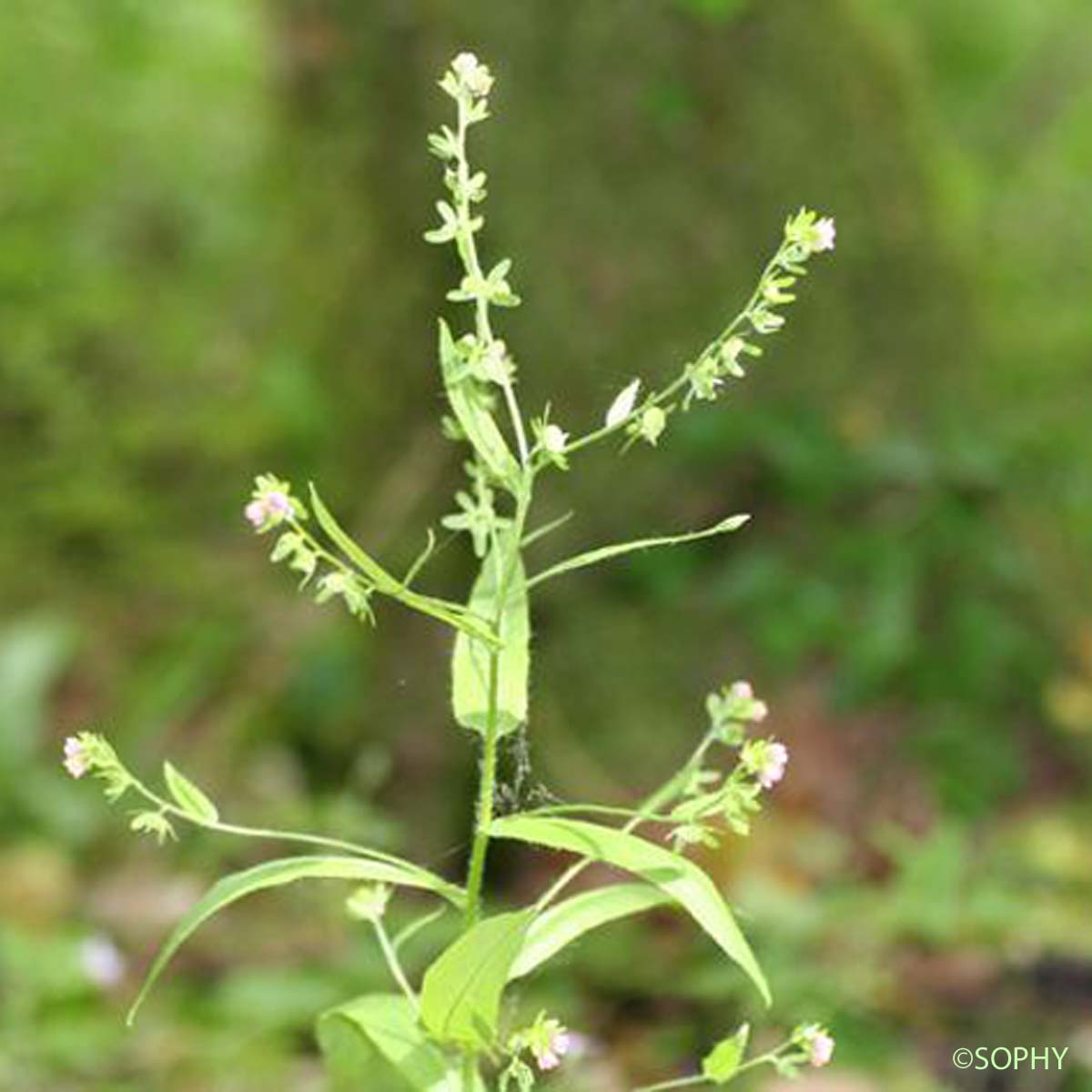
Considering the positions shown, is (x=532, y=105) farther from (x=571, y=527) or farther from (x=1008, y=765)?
(x=1008, y=765)

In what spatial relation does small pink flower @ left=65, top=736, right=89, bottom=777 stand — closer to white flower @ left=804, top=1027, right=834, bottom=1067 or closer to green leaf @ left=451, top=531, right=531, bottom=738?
green leaf @ left=451, top=531, right=531, bottom=738

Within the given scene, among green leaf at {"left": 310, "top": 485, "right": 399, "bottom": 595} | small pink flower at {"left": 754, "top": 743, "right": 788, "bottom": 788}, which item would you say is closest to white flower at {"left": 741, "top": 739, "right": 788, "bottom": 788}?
small pink flower at {"left": 754, "top": 743, "right": 788, "bottom": 788}

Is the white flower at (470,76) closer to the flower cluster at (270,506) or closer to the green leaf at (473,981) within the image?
the flower cluster at (270,506)

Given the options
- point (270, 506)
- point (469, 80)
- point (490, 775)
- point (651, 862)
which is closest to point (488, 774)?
point (490, 775)

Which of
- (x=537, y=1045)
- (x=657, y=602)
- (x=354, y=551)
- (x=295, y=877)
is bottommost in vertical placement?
(x=537, y=1045)

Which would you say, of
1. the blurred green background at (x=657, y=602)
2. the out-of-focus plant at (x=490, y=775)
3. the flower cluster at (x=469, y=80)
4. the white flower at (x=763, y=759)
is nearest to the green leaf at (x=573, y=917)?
the out-of-focus plant at (x=490, y=775)

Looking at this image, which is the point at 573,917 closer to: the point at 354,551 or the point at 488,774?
the point at 488,774

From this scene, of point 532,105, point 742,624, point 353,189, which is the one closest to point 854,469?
point 742,624
